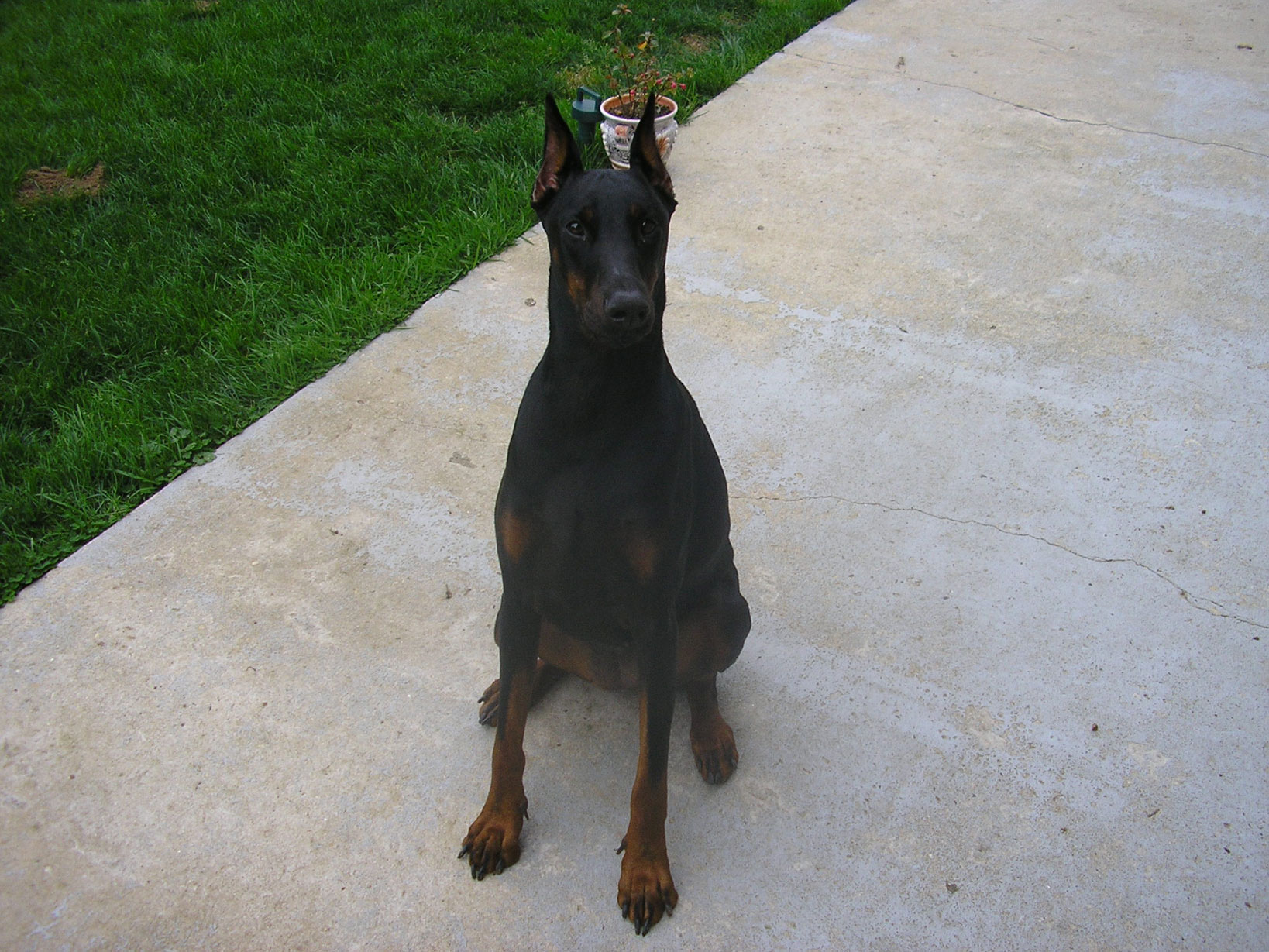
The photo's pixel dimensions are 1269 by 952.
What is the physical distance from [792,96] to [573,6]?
1655mm

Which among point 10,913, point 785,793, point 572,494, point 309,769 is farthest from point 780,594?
point 10,913

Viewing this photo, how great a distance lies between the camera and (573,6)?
19.6ft

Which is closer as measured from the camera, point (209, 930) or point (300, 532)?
point (209, 930)

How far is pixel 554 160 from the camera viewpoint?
1.81m

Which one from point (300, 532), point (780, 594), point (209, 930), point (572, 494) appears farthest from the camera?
point (300, 532)

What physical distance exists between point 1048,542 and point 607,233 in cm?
180

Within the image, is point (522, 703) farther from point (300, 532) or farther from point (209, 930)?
point (300, 532)

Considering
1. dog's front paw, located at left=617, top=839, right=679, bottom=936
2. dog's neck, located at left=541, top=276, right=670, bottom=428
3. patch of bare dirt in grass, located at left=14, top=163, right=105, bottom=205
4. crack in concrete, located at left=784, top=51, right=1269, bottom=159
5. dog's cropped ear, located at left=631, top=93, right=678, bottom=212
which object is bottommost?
dog's front paw, located at left=617, top=839, right=679, bottom=936

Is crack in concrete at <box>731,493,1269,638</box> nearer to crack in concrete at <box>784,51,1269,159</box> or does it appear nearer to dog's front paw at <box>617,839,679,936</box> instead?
dog's front paw at <box>617,839,679,936</box>

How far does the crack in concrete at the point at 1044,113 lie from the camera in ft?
15.4

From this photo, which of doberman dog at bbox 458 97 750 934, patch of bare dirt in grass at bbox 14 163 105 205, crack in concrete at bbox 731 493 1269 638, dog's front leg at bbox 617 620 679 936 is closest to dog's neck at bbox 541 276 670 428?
doberman dog at bbox 458 97 750 934

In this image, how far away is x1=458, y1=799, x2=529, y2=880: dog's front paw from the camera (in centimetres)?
208

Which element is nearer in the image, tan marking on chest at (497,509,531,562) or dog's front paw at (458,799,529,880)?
tan marking on chest at (497,509,531,562)

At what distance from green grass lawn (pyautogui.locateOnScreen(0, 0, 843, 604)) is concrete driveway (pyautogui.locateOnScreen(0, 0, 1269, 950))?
0.82ft
